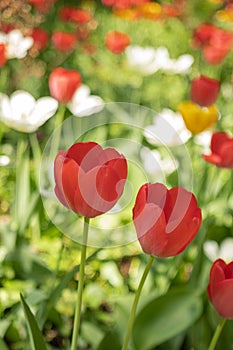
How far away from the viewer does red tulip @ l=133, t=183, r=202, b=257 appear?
2.21 ft

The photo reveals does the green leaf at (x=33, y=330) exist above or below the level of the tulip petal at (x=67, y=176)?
below

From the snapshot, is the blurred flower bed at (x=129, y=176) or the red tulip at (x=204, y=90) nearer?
the blurred flower bed at (x=129, y=176)

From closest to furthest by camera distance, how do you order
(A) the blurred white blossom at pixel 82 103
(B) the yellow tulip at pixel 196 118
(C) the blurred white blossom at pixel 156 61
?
(B) the yellow tulip at pixel 196 118
(A) the blurred white blossom at pixel 82 103
(C) the blurred white blossom at pixel 156 61

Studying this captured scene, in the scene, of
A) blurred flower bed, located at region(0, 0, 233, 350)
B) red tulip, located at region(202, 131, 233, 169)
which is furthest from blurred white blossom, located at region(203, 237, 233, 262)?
red tulip, located at region(202, 131, 233, 169)

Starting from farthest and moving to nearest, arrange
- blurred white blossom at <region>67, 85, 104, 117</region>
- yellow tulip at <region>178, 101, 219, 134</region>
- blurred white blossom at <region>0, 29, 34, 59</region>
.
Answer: blurred white blossom at <region>0, 29, 34, 59</region>
blurred white blossom at <region>67, 85, 104, 117</region>
yellow tulip at <region>178, 101, 219, 134</region>

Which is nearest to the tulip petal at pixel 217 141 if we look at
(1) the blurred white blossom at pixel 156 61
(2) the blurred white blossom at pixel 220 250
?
(2) the blurred white blossom at pixel 220 250

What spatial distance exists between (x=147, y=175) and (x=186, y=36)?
166 cm

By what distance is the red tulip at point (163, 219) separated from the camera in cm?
67

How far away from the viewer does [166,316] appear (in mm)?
1034

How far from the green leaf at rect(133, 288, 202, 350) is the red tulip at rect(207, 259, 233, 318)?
0.27m

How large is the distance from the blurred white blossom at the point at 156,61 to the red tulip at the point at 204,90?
2.02ft

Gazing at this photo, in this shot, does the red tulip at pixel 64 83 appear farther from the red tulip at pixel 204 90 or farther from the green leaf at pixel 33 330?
the green leaf at pixel 33 330

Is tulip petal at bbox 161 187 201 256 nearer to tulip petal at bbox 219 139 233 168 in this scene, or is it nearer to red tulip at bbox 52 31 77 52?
tulip petal at bbox 219 139 233 168

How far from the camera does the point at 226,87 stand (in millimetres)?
2572
